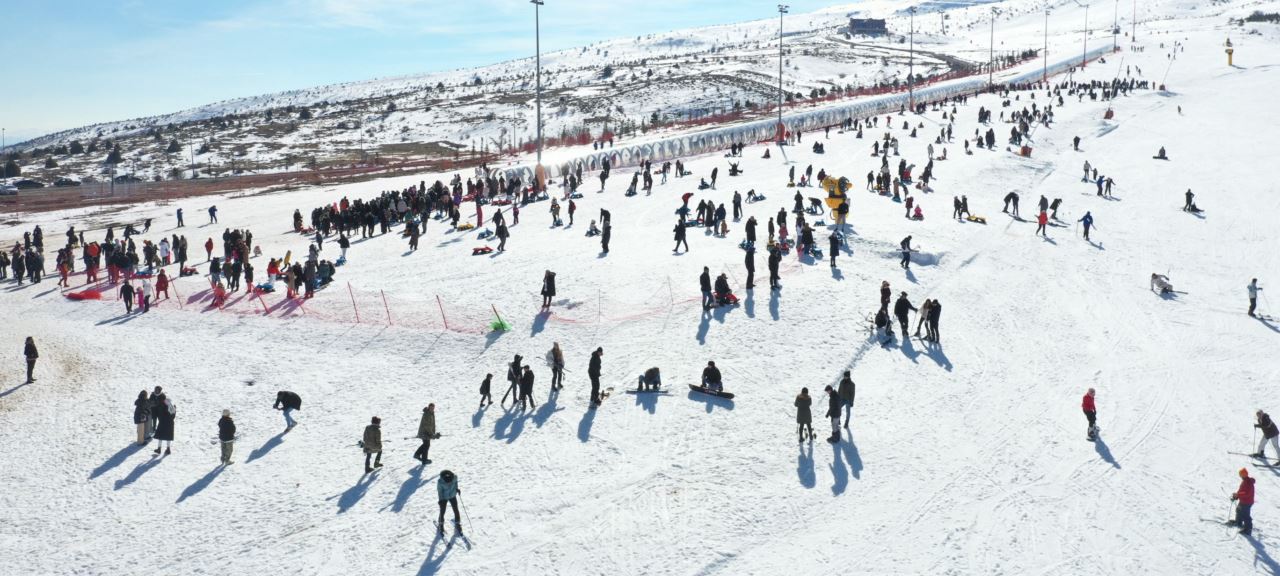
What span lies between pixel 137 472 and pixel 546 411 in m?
7.48

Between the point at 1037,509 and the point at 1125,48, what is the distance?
118 meters

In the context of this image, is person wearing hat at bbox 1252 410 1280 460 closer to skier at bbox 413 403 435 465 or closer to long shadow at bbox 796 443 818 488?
long shadow at bbox 796 443 818 488

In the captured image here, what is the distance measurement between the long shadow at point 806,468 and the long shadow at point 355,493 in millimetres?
7417

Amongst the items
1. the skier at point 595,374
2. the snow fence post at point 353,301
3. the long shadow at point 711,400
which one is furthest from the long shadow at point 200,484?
the long shadow at point 711,400

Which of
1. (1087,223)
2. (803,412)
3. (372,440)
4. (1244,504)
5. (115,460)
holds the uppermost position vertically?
(1087,223)

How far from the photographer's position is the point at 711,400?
1748 centimetres

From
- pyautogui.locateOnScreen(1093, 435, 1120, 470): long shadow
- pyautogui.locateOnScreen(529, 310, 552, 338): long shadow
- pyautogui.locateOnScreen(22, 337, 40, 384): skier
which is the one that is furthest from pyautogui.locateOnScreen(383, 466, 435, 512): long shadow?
pyautogui.locateOnScreen(1093, 435, 1120, 470): long shadow

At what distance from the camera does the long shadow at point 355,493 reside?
45.5 ft

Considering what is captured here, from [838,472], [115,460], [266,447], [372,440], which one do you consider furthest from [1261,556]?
[115,460]

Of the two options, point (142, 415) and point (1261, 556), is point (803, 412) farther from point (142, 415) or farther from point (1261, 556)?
point (142, 415)

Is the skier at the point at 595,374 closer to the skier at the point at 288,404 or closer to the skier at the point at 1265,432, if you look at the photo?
the skier at the point at 288,404

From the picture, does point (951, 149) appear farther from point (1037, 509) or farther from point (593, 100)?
point (593, 100)

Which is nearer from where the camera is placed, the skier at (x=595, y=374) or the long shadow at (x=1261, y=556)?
the long shadow at (x=1261, y=556)

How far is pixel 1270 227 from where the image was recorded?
117ft
